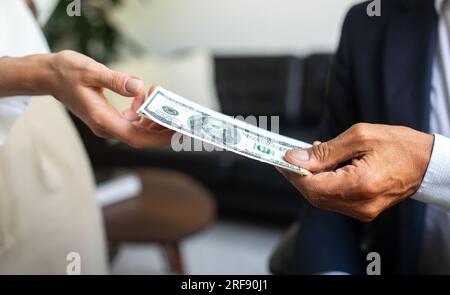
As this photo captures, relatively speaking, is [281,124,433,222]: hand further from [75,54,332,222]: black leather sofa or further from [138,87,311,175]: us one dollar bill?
[75,54,332,222]: black leather sofa

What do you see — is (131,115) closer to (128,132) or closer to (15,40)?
(128,132)

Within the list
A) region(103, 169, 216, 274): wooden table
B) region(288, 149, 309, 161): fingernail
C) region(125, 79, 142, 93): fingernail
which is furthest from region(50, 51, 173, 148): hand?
region(103, 169, 216, 274): wooden table

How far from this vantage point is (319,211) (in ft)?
3.08

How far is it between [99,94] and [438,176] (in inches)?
21.2

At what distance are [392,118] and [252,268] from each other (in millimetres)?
1519

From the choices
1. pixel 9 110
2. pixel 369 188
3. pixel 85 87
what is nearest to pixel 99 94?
pixel 85 87

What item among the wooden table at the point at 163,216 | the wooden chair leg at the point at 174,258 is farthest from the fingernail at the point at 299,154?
the wooden chair leg at the point at 174,258

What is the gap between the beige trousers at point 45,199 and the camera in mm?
1010

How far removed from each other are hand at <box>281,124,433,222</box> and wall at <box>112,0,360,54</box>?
2.27 metres

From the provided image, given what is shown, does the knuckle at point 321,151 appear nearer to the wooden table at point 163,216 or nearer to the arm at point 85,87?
the arm at point 85,87

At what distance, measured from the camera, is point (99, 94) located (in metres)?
0.73

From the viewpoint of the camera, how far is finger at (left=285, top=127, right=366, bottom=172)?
67 cm

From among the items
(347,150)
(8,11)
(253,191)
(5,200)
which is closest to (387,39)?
(347,150)

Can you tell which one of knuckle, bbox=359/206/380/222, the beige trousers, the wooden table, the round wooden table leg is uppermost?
knuckle, bbox=359/206/380/222
